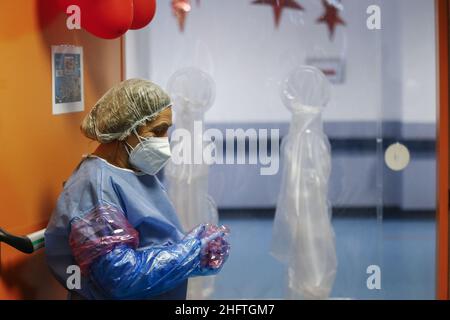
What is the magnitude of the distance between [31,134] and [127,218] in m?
0.30

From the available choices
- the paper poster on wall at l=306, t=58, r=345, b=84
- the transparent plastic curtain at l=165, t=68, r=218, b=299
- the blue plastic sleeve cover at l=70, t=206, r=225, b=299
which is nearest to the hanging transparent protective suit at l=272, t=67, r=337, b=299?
the paper poster on wall at l=306, t=58, r=345, b=84

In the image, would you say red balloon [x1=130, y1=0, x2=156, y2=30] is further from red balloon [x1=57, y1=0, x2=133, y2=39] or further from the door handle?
the door handle

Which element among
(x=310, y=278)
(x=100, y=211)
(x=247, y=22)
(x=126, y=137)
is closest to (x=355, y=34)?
(x=247, y=22)

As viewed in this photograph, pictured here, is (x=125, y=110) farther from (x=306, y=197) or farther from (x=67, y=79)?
(x=306, y=197)

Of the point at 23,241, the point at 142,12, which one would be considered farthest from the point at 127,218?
the point at 142,12

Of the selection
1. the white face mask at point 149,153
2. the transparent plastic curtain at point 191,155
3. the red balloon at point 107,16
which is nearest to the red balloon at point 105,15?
the red balloon at point 107,16

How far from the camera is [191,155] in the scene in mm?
2109

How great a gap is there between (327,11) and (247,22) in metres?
0.25

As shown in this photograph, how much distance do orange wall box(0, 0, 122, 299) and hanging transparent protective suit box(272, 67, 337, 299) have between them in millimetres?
632

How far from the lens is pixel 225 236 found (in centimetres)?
174

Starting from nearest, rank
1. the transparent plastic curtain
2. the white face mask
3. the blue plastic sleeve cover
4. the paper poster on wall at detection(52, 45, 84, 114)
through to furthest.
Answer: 1. the blue plastic sleeve cover
2. the white face mask
3. the paper poster on wall at detection(52, 45, 84, 114)
4. the transparent plastic curtain

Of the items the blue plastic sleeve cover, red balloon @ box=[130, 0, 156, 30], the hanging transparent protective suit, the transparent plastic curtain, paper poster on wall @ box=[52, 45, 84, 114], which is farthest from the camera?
the hanging transparent protective suit

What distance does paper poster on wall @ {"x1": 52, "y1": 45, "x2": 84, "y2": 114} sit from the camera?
5.90ft
